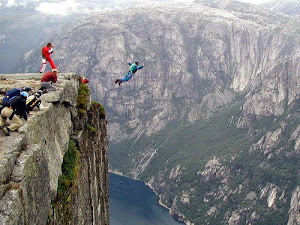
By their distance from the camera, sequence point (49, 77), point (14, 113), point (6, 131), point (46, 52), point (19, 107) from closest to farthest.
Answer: point (6, 131), point (14, 113), point (19, 107), point (49, 77), point (46, 52)

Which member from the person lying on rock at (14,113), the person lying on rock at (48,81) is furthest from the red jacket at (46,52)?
the person lying on rock at (14,113)

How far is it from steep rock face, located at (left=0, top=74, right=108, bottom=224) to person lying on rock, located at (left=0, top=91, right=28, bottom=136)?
1.36 feet

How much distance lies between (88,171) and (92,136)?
376 centimetres

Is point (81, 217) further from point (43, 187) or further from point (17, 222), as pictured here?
point (17, 222)

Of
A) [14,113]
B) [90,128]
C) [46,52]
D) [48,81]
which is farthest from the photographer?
[46,52]

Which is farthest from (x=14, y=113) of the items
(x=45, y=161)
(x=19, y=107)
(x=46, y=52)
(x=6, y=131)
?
(x=46, y=52)

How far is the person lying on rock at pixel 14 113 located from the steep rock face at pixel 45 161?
0.41m

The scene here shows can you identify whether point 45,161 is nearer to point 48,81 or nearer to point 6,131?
point 6,131

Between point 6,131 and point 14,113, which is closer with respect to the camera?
point 6,131

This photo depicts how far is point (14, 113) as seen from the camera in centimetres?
2039

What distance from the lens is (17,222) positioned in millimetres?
15508

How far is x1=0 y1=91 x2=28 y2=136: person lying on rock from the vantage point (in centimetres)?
1952

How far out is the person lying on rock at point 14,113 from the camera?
19516 mm

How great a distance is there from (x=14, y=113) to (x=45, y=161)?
10.1 ft
